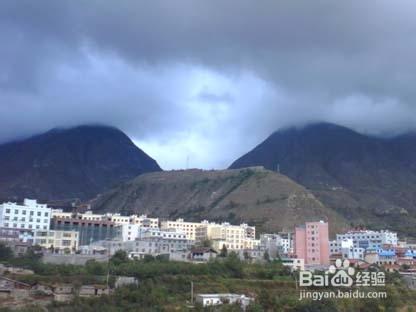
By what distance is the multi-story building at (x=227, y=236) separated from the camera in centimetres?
6256

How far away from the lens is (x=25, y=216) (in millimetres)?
55375

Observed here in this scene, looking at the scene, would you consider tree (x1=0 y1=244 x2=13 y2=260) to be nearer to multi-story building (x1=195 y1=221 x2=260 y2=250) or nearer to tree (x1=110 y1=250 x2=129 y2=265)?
tree (x1=110 y1=250 x2=129 y2=265)

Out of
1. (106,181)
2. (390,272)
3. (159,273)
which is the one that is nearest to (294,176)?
(106,181)

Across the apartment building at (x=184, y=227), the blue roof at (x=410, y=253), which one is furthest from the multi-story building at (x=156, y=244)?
the blue roof at (x=410, y=253)

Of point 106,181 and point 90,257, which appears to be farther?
point 106,181

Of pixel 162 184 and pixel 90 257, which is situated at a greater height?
pixel 162 184

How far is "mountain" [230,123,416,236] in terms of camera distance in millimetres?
100938

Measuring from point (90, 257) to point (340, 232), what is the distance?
42763mm

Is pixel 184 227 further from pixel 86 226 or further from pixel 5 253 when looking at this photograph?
pixel 5 253

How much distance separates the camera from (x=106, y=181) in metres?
148

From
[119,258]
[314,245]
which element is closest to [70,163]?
[314,245]

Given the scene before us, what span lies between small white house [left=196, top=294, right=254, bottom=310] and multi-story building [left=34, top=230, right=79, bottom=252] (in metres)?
21.3

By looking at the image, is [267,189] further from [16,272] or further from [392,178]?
[16,272]

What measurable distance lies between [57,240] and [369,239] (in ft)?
123
